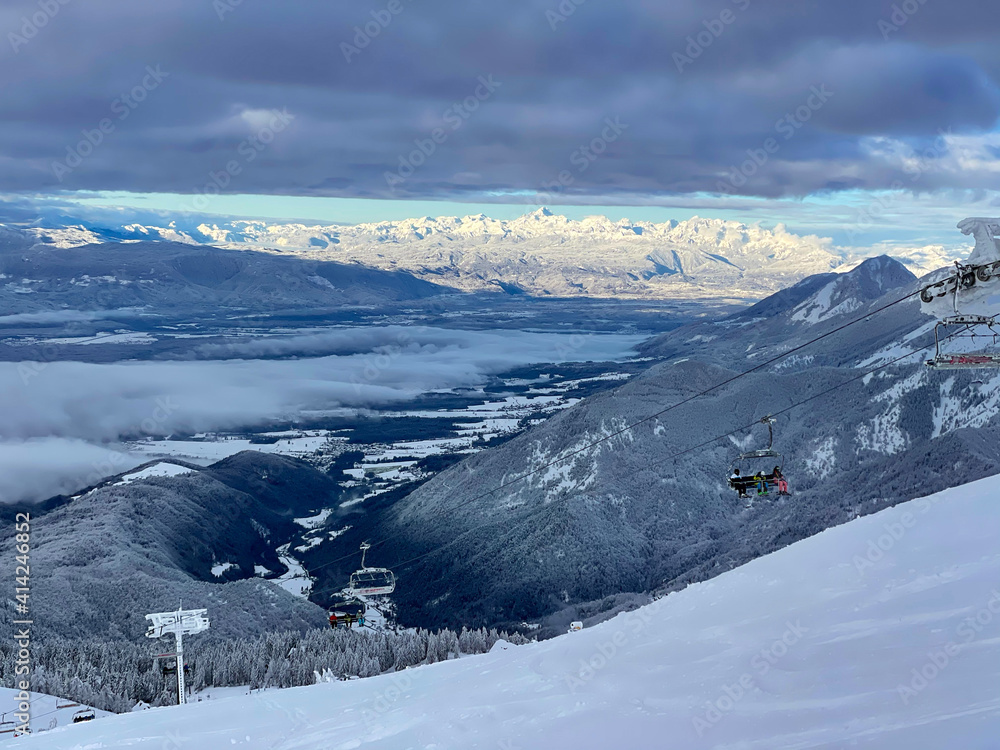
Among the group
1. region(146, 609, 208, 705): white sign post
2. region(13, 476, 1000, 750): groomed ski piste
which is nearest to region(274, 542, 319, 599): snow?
region(146, 609, 208, 705): white sign post

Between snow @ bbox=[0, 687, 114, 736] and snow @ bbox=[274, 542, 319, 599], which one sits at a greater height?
snow @ bbox=[274, 542, 319, 599]

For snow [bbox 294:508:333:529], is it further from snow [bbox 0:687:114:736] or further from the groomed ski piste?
the groomed ski piste

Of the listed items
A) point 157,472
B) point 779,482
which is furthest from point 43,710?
point 157,472

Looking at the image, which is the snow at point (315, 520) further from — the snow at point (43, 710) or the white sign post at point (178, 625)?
the white sign post at point (178, 625)

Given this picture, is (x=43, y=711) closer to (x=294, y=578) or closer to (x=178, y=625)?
(x=178, y=625)

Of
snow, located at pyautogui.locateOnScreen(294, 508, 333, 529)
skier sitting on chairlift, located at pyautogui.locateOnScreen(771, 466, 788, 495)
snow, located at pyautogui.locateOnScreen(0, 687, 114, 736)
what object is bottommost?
snow, located at pyautogui.locateOnScreen(0, 687, 114, 736)

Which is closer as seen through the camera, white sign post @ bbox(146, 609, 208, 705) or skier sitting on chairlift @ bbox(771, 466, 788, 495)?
skier sitting on chairlift @ bbox(771, 466, 788, 495)
